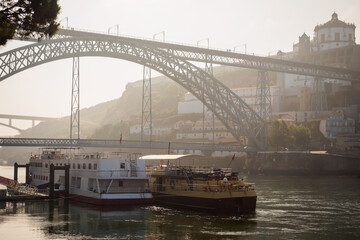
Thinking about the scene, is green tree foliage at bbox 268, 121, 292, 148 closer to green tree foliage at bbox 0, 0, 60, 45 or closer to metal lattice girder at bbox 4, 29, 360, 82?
metal lattice girder at bbox 4, 29, 360, 82

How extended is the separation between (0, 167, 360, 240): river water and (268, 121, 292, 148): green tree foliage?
3981cm

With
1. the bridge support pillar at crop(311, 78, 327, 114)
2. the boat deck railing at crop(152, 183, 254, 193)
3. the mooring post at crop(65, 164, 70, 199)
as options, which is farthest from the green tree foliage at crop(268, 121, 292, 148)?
the mooring post at crop(65, 164, 70, 199)

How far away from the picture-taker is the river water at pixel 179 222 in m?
23.5

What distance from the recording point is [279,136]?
7675 centimetres

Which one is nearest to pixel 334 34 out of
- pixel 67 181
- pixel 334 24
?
pixel 334 24

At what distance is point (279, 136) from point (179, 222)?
2066 inches

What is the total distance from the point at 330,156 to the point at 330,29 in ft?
172

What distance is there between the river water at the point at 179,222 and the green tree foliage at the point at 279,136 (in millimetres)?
39813

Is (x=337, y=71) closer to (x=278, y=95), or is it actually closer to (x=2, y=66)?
(x=278, y=95)

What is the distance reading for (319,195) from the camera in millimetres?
39844

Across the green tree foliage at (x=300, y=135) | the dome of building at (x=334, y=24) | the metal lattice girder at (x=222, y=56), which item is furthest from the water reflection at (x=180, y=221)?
the dome of building at (x=334, y=24)

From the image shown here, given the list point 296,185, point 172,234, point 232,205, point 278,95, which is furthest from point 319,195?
point 278,95

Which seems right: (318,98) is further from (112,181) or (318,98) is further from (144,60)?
(112,181)

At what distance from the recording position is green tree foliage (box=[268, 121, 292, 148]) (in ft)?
251
